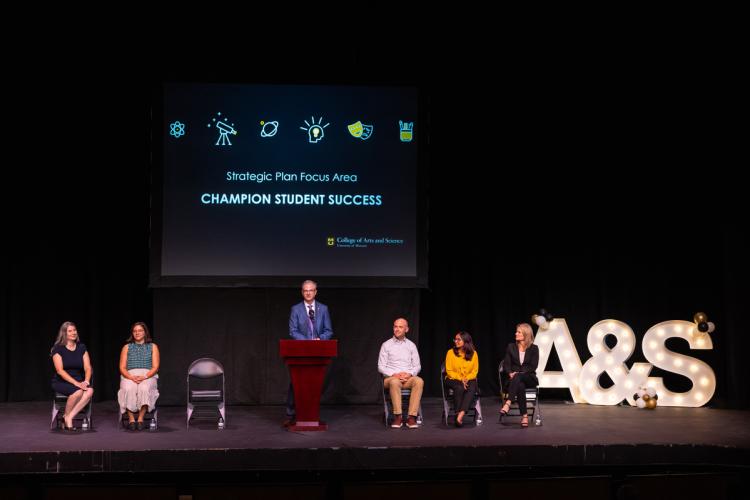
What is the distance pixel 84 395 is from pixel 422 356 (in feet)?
11.6

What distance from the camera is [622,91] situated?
921cm

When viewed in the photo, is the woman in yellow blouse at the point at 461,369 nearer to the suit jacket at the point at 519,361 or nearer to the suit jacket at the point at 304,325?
the suit jacket at the point at 519,361

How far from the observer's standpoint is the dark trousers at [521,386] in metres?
7.55

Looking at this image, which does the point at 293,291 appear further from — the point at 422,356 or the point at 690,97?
the point at 690,97

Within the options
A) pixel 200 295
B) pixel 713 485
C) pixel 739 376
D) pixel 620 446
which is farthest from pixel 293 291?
pixel 713 485

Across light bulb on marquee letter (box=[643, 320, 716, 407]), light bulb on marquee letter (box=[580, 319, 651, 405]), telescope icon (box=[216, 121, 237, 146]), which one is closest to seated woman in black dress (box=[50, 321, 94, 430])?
telescope icon (box=[216, 121, 237, 146])

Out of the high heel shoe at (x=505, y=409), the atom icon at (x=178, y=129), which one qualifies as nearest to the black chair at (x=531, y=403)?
the high heel shoe at (x=505, y=409)

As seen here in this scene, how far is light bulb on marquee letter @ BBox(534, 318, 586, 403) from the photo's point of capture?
866 centimetres

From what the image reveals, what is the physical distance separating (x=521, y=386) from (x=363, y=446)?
1803 mm

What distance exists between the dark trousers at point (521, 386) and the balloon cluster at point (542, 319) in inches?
44.0

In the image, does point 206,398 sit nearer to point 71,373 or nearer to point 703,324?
point 71,373

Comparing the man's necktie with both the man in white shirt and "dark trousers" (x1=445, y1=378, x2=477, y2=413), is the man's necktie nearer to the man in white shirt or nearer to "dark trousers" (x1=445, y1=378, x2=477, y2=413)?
the man in white shirt

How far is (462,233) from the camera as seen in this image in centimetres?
938

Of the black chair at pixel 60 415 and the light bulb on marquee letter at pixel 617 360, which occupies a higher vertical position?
the light bulb on marquee letter at pixel 617 360
